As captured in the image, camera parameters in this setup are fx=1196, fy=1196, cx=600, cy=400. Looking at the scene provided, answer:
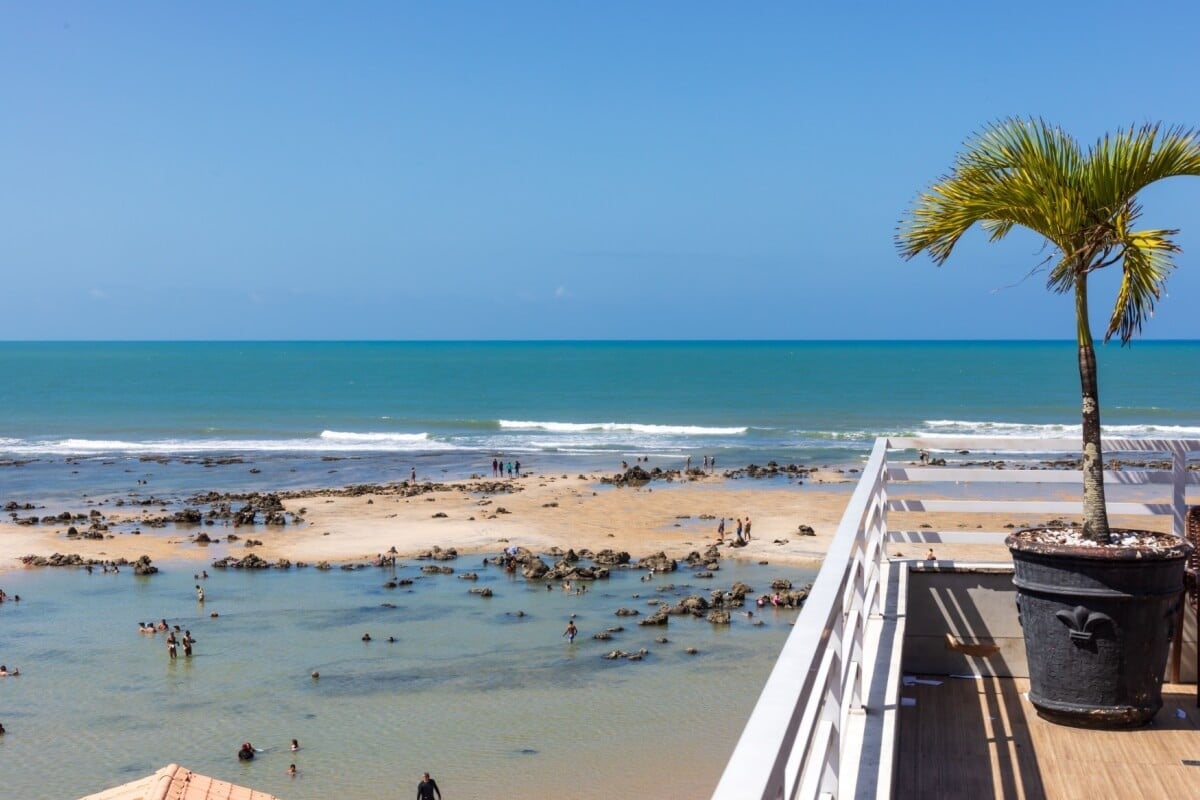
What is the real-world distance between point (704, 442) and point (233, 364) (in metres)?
142

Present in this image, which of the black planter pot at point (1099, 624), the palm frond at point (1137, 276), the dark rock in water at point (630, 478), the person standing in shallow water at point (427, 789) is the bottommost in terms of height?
the person standing in shallow water at point (427, 789)

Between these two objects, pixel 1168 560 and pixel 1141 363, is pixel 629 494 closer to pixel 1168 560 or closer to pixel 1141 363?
pixel 1168 560

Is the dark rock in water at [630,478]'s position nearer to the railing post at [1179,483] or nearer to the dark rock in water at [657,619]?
the dark rock in water at [657,619]

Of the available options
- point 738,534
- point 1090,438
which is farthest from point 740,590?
point 1090,438

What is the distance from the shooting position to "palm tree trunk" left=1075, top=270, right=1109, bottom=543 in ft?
20.6

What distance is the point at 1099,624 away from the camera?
5969 mm

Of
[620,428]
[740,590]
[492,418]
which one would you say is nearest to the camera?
[740,590]

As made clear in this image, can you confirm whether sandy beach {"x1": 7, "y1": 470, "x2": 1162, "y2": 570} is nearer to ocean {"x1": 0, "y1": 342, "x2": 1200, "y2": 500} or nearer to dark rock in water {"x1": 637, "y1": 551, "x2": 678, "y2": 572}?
dark rock in water {"x1": 637, "y1": 551, "x2": 678, "y2": 572}

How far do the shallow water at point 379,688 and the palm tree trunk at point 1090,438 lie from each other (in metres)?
9.87

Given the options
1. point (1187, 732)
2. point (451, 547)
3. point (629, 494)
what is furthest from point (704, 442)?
point (1187, 732)

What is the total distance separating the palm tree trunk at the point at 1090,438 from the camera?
20.6 ft

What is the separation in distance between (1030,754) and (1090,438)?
1.68m

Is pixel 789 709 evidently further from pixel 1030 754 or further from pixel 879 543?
A: pixel 879 543

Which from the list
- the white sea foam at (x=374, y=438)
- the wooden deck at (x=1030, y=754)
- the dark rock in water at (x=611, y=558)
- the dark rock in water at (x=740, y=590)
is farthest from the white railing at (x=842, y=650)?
the white sea foam at (x=374, y=438)
